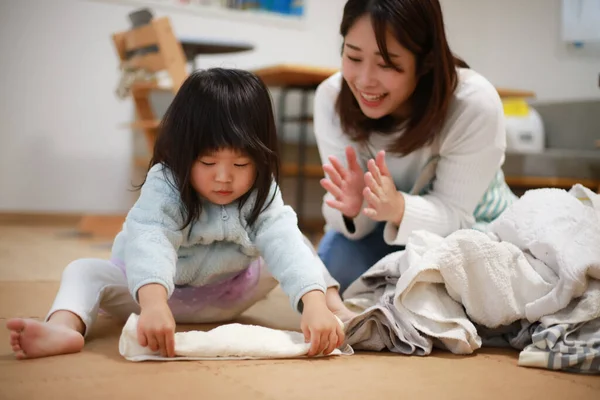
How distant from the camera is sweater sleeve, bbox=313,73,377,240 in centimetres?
141

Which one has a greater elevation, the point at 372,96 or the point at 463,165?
the point at 372,96

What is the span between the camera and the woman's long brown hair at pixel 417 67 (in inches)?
47.0

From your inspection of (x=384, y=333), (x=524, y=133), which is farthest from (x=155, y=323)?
(x=524, y=133)

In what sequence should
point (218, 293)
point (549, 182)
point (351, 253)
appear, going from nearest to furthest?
point (218, 293)
point (351, 253)
point (549, 182)

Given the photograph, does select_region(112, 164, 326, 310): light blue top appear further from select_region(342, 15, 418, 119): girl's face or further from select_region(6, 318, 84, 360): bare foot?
select_region(342, 15, 418, 119): girl's face

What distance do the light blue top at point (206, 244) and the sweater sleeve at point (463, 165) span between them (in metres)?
0.30

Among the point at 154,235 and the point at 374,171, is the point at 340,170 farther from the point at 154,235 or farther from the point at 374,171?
the point at 154,235

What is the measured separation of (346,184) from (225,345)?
0.48m

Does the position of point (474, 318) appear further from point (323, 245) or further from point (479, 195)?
point (323, 245)

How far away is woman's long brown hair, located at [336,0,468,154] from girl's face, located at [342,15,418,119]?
1 centimetres

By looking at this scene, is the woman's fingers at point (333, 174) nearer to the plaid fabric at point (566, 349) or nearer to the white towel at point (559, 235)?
the white towel at point (559, 235)

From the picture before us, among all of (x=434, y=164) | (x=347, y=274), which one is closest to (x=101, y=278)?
(x=347, y=274)

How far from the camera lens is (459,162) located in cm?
132

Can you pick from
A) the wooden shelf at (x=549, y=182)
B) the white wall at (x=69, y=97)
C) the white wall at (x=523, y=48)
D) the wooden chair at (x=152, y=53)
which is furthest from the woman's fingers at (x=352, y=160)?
the white wall at (x=523, y=48)
